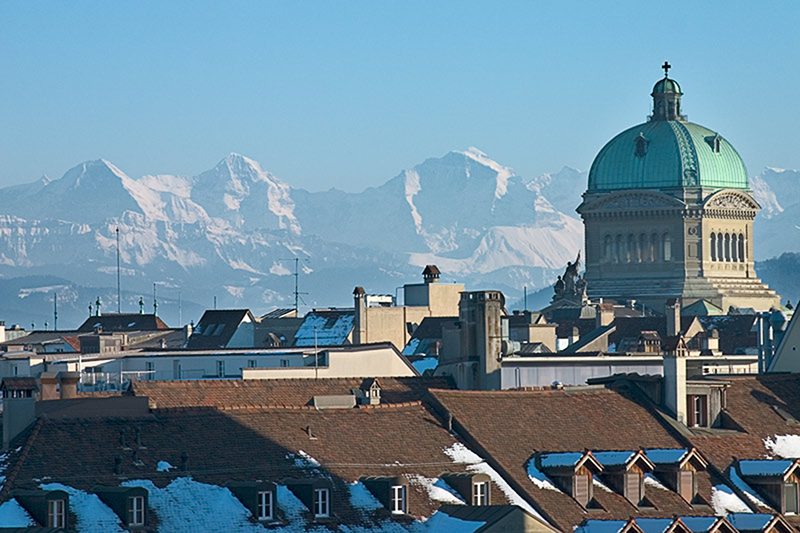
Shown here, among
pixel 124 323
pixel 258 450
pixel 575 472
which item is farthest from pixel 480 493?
pixel 124 323

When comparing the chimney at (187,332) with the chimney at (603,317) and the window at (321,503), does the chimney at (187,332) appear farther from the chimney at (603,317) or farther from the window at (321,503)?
the window at (321,503)

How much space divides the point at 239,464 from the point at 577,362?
4984 centimetres

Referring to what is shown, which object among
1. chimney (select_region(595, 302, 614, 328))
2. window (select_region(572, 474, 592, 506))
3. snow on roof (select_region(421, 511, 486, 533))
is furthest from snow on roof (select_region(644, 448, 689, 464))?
chimney (select_region(595, 302, 614, 328))

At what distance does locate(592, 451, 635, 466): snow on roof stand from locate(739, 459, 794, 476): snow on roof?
450 cm

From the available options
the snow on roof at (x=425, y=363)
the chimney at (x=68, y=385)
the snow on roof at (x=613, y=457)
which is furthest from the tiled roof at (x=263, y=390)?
the snow on roof at (x=425, y=363)

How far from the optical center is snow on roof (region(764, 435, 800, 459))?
7200cm

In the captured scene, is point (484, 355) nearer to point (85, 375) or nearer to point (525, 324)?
point (85, 375)

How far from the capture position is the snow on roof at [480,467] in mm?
62781

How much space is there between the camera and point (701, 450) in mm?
69750

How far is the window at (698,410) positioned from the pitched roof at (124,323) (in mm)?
113609

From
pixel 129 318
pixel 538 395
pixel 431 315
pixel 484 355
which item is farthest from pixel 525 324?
pixel 538 395

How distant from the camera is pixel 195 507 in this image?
57.9 m

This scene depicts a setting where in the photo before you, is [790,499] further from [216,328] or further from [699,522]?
[216,328]

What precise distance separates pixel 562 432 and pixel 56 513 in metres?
17.1
